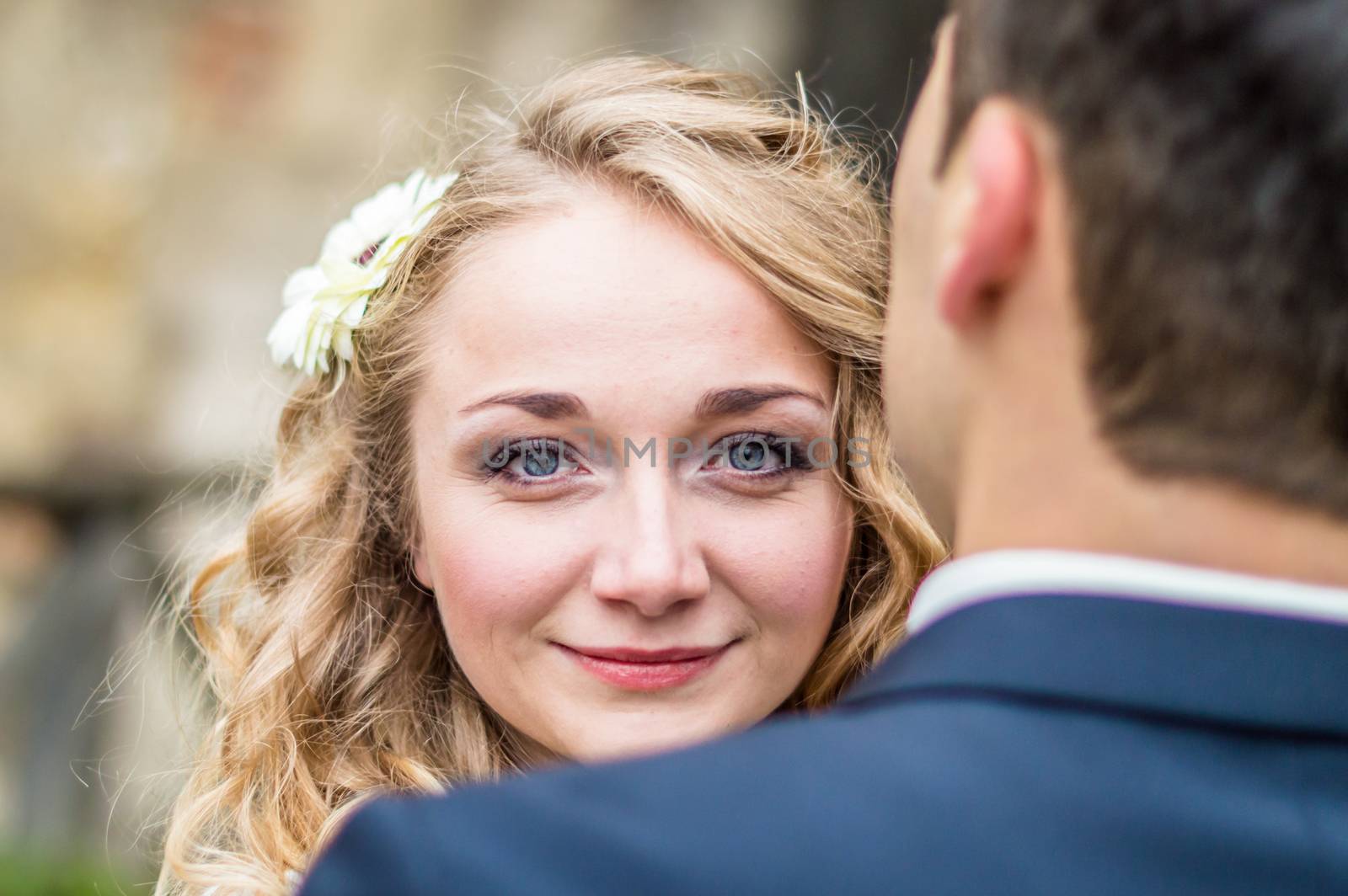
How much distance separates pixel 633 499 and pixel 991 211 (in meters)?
0.98

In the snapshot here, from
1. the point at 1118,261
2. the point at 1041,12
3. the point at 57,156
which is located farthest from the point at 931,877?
the point at 57,156

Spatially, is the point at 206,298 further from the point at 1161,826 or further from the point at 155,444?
the point at 1161,826

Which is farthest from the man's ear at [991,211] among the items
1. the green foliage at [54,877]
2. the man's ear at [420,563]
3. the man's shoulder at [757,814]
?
the green foliage at [54,877]

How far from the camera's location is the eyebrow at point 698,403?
6.23 ft

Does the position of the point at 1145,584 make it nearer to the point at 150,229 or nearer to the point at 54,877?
the point at 54,877

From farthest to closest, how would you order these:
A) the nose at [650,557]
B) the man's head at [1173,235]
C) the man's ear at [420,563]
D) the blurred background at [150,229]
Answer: the blurred background at [150,229] → the man's ear at [420,563] → the nose at [650,557] → the man's head at [1173,235]

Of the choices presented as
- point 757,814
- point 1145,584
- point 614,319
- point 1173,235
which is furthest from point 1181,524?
point 614,319

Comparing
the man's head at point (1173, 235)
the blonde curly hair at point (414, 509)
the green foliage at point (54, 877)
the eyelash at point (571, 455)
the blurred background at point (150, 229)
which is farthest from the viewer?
the blurred background at point (150, 229)

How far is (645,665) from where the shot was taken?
189 centimetres

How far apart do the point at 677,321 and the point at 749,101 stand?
61 cm

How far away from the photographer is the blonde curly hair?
208 centimetres

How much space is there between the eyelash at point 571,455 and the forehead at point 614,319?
3.3 inches

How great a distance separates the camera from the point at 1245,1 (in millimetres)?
896

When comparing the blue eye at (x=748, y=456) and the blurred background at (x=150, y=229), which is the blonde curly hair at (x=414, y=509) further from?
the blurred background at (x=150, y=229)
